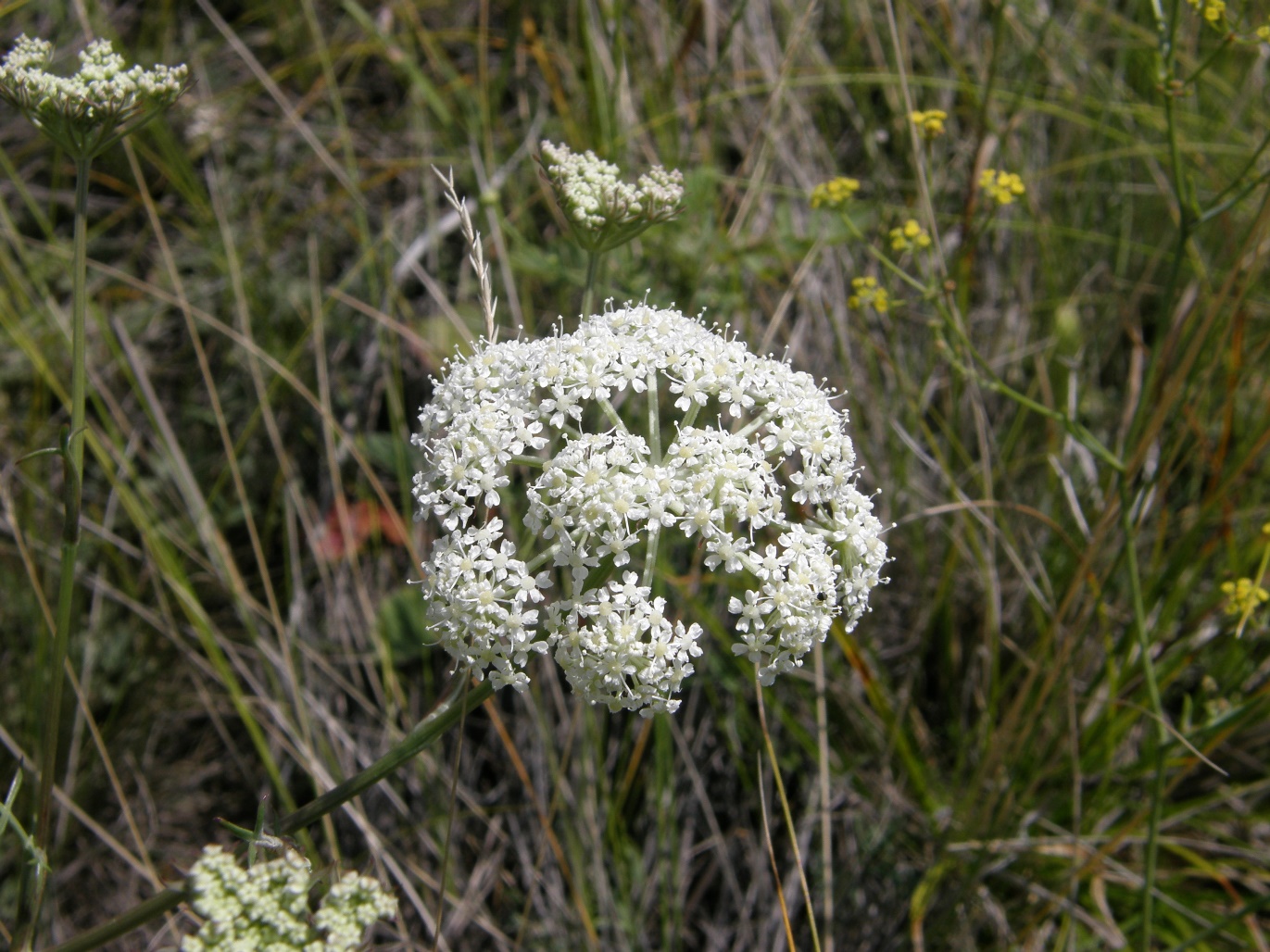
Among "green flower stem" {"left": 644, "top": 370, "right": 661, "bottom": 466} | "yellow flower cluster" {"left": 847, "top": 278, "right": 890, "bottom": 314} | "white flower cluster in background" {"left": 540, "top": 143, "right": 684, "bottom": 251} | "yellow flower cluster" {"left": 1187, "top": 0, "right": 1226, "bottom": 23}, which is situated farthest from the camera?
"yellow flower cluster" {"left": 847, "top": 278, "right": 890, "bottom": 314}

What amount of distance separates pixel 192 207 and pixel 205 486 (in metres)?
1.36

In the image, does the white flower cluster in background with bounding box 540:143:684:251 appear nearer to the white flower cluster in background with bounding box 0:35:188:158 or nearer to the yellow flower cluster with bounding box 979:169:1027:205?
the white flower cluster in background with bounding box 0:35:188:158

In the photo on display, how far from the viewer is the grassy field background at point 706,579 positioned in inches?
134

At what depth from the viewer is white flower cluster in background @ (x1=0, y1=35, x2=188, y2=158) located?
197 cm

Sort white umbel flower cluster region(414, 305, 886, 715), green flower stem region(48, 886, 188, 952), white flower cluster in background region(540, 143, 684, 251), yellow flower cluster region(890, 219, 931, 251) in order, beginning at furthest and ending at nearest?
yellow flower cluster region(890, 219, 931, 251) → white flower cluster in background region(540, 143, 684, 251) → white umbel flower cluster region(414, 305, 886, 715) → green flower stem region(48, 886, 188, 952)

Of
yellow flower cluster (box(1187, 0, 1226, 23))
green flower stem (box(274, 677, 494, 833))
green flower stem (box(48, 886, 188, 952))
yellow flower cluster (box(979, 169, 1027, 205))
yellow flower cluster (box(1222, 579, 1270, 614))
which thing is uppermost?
yellow flower cluster (box(1187, 0, 1226, 23))

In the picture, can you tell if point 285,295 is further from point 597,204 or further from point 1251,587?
point 1251,587

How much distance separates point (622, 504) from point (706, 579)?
183cm

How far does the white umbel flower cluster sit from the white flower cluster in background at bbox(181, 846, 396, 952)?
1.61 feet

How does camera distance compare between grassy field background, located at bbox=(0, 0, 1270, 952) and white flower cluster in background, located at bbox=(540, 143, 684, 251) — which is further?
grassy field background, located at bbox=(0, 0, 1270, 952)

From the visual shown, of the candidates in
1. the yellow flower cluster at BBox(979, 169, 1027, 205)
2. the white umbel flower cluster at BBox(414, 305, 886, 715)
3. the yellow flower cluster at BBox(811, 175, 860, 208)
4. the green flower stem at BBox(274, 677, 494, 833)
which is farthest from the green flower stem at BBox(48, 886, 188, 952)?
the yellow flower cluster at BBox(979, 169, 1027, 205)

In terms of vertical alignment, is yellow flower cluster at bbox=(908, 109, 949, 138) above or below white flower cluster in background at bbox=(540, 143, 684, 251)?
above

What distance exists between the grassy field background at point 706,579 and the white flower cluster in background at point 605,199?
1.02 meters

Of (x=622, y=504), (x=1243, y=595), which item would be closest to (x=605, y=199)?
(x=622, y=504)
